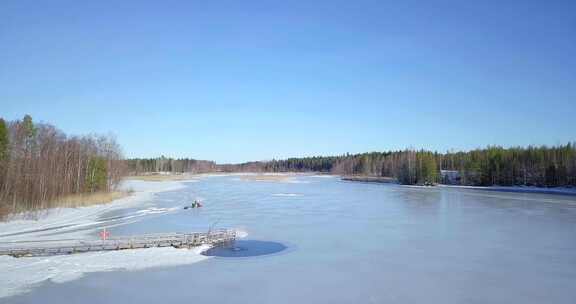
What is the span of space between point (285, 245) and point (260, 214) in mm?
9514

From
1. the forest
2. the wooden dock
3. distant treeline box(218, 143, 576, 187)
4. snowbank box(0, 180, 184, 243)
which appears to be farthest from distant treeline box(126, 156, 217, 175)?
→ the wooden dock

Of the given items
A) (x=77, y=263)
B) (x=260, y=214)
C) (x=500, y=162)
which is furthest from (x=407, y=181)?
(x=77, y=263)

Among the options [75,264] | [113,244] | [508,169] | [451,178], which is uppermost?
[508,169]

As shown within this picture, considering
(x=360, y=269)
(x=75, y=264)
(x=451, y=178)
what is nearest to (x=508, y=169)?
(x=451, y=178)

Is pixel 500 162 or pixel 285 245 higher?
pixel 500 162

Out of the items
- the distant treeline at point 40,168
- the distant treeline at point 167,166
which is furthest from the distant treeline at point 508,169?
the distant treeline at point 167,166

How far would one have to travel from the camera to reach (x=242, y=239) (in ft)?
53.6

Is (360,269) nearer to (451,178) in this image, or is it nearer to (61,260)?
(61,260)

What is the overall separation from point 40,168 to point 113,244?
14373 mm

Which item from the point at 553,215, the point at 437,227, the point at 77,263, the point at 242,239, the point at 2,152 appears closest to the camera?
the point at 77,263

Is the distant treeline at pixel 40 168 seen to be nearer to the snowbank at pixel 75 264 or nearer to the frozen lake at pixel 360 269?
the frozen lake at pixel 360 269

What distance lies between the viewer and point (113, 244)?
46.8ft

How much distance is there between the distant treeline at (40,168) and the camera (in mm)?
23266

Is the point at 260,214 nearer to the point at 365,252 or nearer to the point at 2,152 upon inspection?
the point at 365,252
